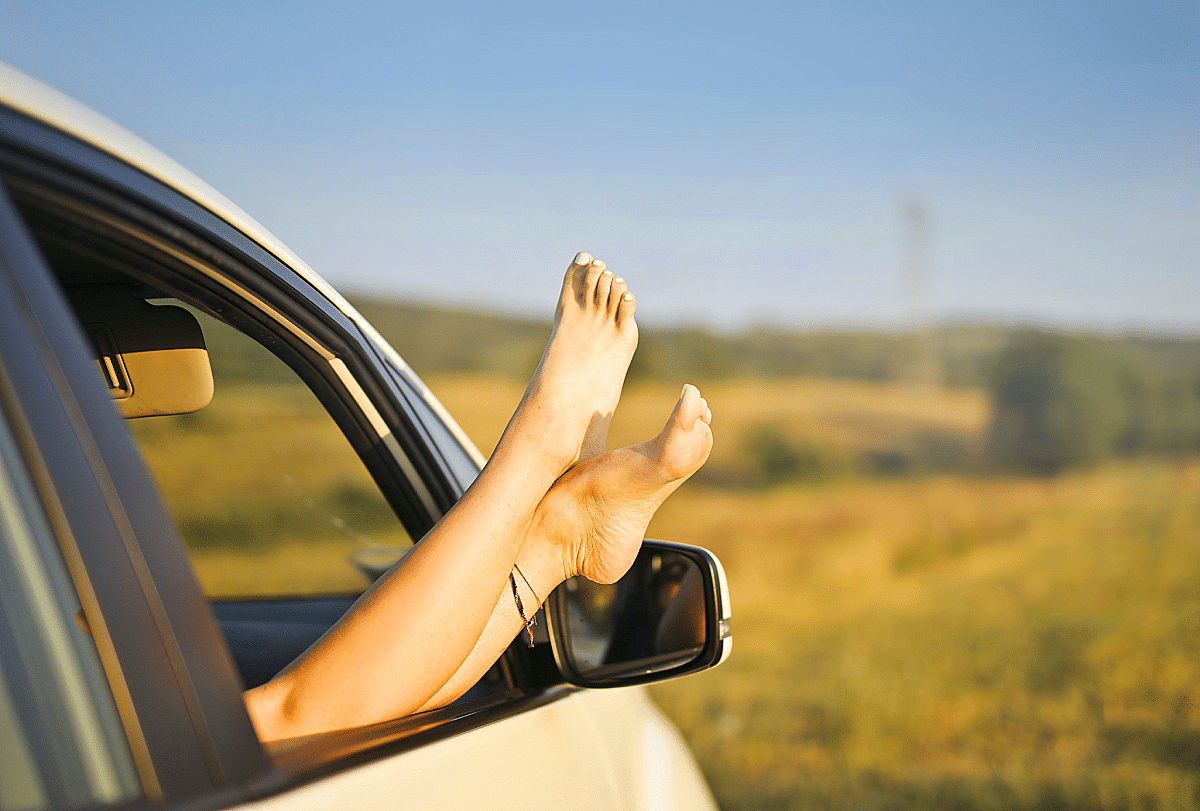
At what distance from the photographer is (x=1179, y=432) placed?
17.9 meters

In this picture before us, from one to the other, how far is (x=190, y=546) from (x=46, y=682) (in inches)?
23.5

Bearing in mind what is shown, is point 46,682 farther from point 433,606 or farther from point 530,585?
point 530,585

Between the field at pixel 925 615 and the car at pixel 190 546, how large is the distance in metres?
3.42

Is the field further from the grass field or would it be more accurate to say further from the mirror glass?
the mirror glass

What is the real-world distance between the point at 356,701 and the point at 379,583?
0.15 meters

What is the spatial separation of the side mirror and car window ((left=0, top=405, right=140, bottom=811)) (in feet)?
2.42

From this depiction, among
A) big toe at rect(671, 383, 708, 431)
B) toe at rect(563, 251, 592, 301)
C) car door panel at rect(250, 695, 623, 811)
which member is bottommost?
car door panel at rect(250, 695, 623, 811)

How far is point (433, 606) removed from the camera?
3.44 ft

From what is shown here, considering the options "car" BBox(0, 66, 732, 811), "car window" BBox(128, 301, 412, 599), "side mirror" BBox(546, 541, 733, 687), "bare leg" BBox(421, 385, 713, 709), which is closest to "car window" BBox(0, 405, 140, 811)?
"car" BBox(0, 66, 732, 811)

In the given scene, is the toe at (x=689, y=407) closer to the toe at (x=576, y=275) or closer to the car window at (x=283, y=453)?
the toe at (x=576, y=275)

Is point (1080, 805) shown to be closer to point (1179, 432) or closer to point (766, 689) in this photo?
point (766, 689)

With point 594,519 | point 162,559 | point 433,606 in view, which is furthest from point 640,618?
point 162,559

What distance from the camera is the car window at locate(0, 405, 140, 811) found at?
0.59 meters

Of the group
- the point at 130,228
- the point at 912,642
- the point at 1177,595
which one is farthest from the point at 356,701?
the point at 1177,595
